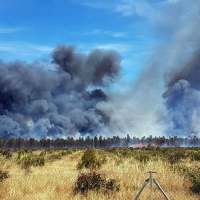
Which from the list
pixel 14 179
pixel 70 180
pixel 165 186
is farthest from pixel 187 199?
pixel 14 179

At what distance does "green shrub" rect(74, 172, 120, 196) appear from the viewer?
15.1 metres

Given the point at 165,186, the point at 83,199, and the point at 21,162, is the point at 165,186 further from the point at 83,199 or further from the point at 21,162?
the point at 21,162

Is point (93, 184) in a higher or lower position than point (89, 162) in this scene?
lower

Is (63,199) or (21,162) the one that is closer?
(63,199)

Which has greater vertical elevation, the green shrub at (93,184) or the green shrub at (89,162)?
the green shrub at (89,162)

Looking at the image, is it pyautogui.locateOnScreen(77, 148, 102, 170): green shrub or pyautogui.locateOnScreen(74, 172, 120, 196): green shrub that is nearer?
pyautogui.locateOnScreen(74, 172, 120, 196): green shrub

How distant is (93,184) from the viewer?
15.5 meters

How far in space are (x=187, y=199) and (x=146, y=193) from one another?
1.55 meters

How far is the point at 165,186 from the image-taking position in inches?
628

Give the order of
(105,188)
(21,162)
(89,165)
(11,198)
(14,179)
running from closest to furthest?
(11,198) → (105,188) → (14,179) → (89,165) → (21,162)

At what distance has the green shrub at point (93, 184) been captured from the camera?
49.4 feet

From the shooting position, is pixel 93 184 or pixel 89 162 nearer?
pixel 93 184

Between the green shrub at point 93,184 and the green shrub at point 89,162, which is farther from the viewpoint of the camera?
the green shrub at point 89,162

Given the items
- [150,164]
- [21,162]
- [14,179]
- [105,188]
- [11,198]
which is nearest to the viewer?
[11,198]
